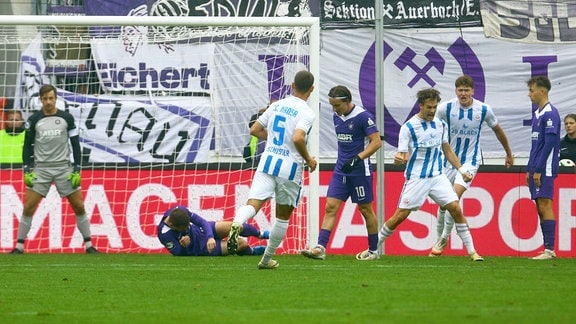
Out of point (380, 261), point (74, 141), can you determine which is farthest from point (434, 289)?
point (74, 141)

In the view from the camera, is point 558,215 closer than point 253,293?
No

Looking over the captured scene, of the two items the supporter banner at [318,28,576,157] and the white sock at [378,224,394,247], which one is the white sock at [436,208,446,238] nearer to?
the white sock at [378,224,394,247]

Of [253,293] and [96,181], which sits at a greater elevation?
[96,181]

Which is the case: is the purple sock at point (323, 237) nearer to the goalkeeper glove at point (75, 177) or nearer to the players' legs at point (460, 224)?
the players' legs at point (460, 224)

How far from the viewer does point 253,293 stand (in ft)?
32.0

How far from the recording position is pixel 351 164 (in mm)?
13477

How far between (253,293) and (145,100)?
879 cm

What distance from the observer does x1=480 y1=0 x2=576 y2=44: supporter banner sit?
764 inches

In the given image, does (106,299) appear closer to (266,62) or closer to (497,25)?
(266,62)

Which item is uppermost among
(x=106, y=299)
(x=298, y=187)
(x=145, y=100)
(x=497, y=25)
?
(x=497, y=25)

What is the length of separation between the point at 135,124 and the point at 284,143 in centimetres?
709

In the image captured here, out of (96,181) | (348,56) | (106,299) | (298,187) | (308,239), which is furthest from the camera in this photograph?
(348,56)

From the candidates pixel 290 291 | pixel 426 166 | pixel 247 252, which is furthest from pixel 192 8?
pixel 290 291

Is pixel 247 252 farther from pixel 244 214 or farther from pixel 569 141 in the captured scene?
pixel 569 141
